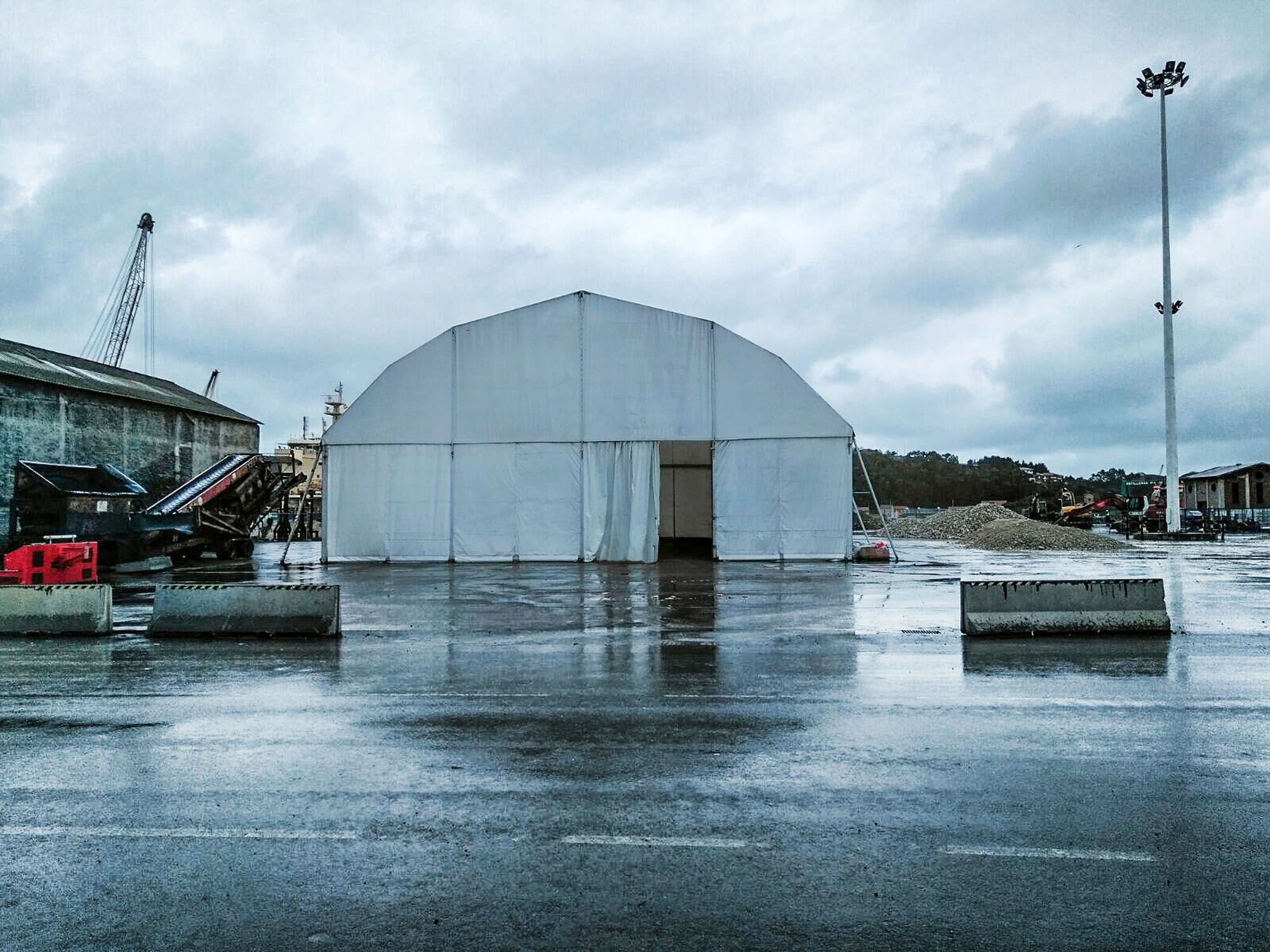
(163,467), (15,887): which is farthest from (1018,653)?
(163,467)

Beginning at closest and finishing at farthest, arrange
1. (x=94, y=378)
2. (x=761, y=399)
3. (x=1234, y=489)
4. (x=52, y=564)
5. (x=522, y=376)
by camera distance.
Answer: (x=52, y=564) < (x=761, y=399) < (x=522, y=376) < (x=94, y=378) < (x=1234, y=489)

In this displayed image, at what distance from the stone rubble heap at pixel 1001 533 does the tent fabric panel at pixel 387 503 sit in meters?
20.7

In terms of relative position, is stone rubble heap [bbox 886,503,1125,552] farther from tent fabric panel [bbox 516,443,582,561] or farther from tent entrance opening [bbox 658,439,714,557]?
tent fabric panel [bbox 516,443,582,561]

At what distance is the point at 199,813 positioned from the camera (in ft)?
15.8

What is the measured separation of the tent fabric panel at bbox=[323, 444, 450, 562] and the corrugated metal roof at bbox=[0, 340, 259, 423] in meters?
11.8

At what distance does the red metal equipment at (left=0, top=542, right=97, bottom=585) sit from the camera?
1645 centimetres

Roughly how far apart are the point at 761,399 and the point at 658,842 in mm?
21530

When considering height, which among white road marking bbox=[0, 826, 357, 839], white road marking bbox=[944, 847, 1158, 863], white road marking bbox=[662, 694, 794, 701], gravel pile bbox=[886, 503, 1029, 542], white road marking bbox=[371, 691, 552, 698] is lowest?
white road marking bbox=[0, 826, 357, 839]

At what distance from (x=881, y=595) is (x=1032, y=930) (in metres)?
12.8

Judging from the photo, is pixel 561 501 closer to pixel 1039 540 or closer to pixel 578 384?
pixel 578 384

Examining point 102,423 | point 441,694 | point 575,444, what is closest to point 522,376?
point 575,444

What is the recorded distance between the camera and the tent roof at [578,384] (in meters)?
25.2

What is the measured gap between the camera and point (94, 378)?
33719mm

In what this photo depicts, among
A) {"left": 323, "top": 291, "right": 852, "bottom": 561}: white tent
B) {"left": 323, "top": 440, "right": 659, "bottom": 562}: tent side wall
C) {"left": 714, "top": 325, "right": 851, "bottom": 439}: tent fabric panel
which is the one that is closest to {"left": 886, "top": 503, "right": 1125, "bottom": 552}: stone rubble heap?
{"left": 714, "top": 325, "right": 851, "bottom": 439}: tent fabric panel
